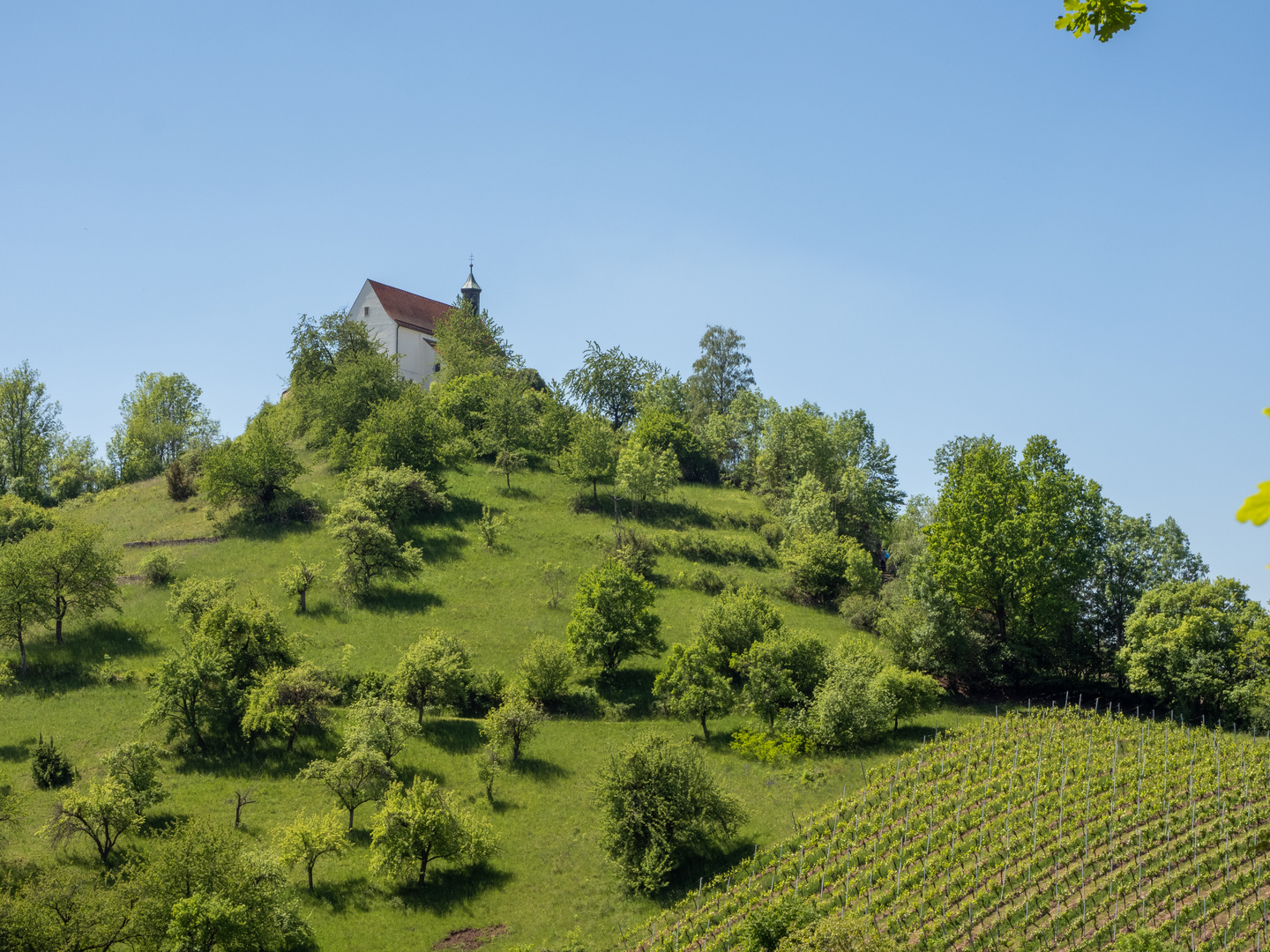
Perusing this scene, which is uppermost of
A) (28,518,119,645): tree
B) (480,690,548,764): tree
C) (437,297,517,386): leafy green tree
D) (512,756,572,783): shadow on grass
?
(437,297,517,386): leafy green tree

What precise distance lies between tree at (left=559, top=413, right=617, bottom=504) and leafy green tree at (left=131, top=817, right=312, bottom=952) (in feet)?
141

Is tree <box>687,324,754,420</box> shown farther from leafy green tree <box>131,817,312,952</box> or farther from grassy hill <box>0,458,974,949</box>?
leafy green tree <box>131,817,312,952</box>

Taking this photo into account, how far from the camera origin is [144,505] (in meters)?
73.1

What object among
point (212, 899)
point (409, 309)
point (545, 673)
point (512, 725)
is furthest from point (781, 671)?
point (409, 309)

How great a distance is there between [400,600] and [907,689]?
29.2 meters

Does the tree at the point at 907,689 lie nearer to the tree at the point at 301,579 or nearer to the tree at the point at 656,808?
the tree at the point at 656,808

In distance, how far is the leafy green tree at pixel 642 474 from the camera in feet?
228

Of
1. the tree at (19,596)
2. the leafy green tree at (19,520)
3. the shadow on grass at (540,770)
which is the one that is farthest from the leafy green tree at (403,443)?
the shadow on grass at (540,770)

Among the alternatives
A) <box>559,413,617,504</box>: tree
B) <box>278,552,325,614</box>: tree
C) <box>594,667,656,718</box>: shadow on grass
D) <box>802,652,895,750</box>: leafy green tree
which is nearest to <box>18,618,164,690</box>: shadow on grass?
<box>278,552,325,614</box>: tree

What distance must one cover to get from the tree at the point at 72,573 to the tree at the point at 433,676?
18.6 metres

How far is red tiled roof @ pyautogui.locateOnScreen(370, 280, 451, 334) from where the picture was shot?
104444mm

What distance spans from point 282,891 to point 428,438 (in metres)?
44.8

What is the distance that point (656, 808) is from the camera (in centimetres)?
3497

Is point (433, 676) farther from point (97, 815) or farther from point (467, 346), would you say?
point (467, 346)
